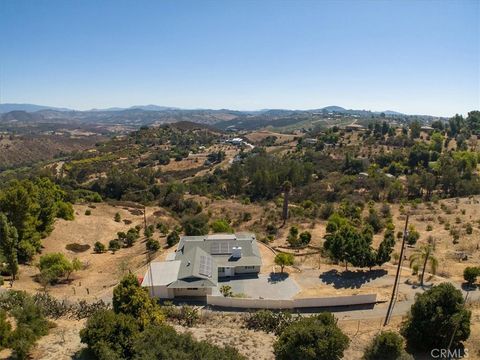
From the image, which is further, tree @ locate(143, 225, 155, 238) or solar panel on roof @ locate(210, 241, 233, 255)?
tree @ locate(143, 225, 155, 238)

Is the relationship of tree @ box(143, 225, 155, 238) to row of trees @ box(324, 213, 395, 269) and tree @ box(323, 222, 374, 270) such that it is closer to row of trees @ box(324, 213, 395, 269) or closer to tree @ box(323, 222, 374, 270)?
tree @ box(323, 222, 374, 270)

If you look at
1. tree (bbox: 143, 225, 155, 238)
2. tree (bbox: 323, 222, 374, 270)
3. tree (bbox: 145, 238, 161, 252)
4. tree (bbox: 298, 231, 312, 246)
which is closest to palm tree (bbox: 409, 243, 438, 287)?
tree (bbox: 323, 222, 374, 270)

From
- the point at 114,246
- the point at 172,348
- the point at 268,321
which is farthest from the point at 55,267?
the point at 172,348

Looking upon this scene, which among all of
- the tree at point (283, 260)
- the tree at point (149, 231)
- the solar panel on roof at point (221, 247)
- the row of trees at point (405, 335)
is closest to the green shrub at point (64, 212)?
the tree at point (149, 231)

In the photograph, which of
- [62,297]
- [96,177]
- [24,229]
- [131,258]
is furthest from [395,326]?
[96,177]

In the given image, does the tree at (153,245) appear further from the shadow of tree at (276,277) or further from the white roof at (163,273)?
the shadow of tree at (276,277)

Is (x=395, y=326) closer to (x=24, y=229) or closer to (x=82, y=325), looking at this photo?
(x=82, y=325)
